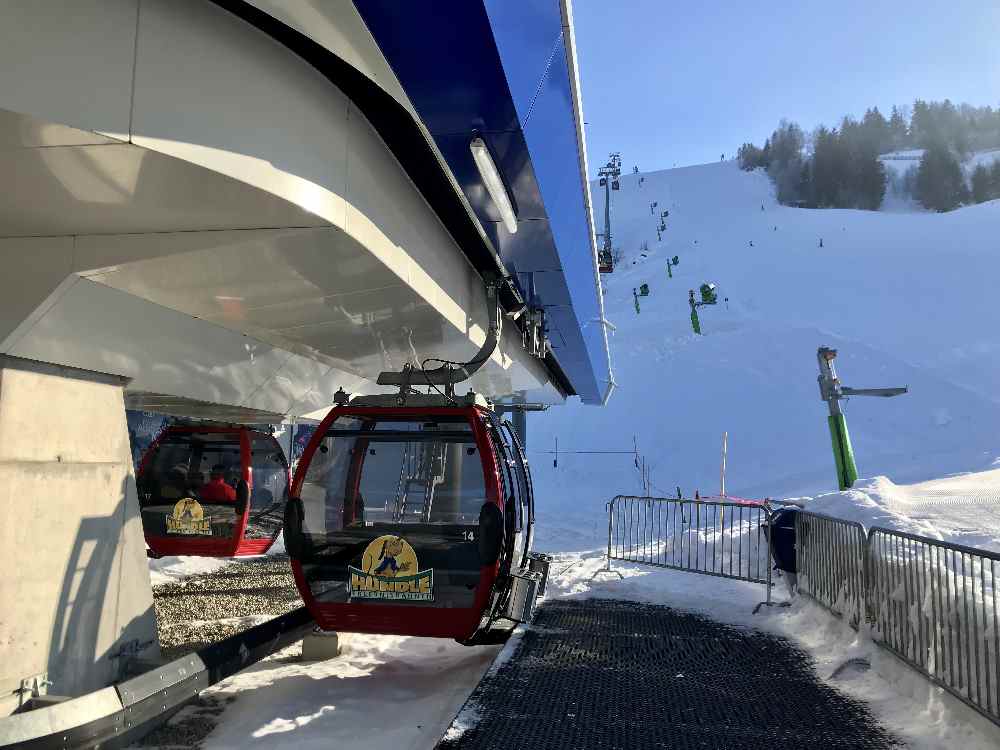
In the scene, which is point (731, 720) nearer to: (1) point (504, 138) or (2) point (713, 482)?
(1) point (504, 138)

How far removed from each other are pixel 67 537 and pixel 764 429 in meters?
31.2

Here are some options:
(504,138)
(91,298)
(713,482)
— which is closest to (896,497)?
(504,138)

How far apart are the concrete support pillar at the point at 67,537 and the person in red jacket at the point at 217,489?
13.8ft

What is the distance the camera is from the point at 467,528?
16.5ft

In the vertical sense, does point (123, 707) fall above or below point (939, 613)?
below

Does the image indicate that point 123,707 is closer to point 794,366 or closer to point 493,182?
point 493,182

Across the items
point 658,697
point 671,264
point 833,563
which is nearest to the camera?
point 658,697

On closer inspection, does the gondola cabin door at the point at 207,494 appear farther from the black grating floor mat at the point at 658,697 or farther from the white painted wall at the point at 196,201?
the black grating floor mat at the point at 658,697

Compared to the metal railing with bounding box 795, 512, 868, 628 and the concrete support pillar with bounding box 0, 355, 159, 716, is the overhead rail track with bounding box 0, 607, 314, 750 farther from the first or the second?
the metal railing with bounding box 795, 512, 868, 628

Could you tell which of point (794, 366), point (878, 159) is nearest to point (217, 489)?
point (794, 366)

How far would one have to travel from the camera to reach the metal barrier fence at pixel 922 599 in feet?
12.2

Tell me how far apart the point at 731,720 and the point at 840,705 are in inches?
30.9

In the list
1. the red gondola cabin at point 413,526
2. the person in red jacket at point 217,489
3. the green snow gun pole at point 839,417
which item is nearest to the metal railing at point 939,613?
the red gondola cabin at point 413,526

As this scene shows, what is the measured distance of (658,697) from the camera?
4.31m
